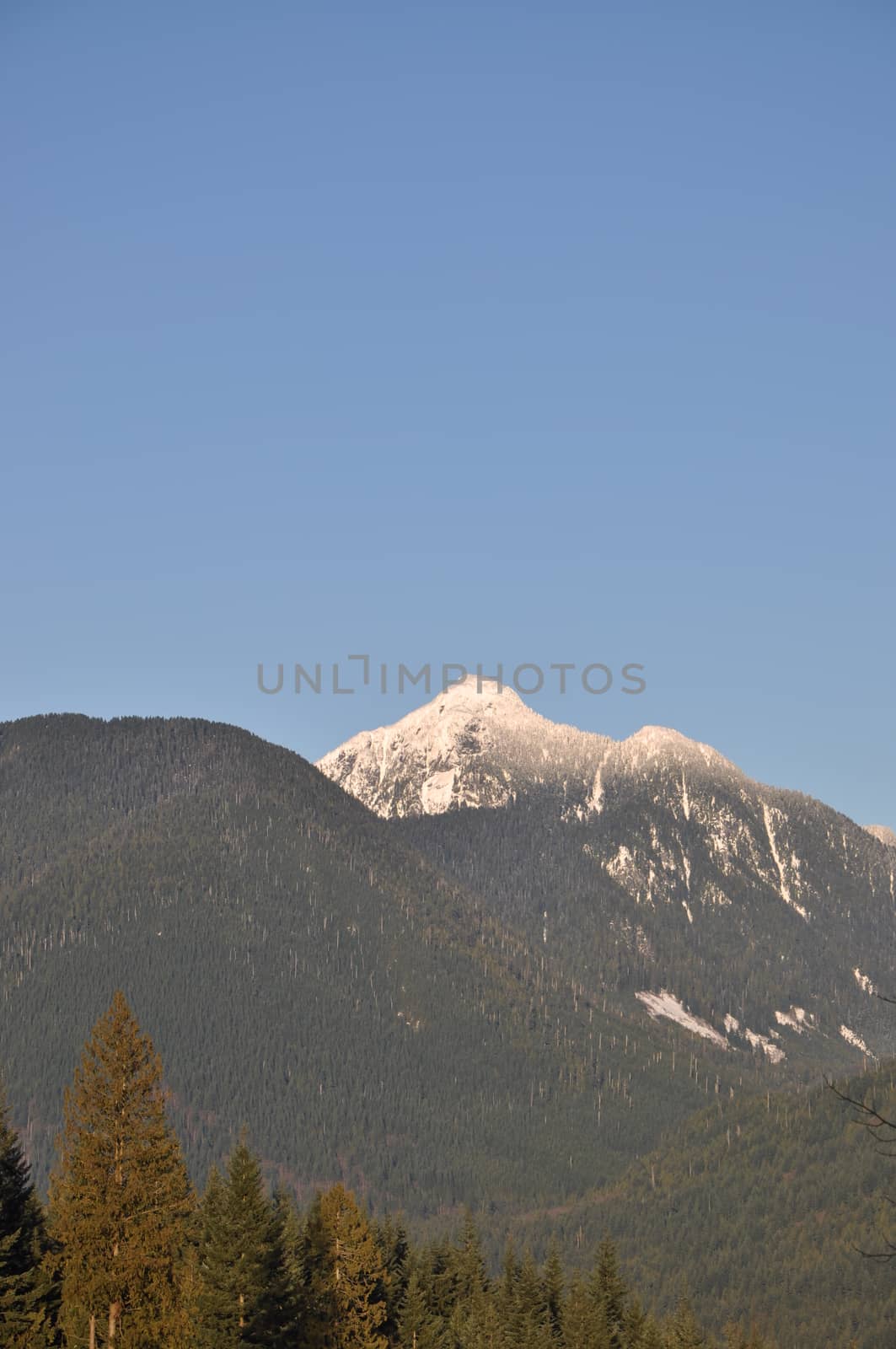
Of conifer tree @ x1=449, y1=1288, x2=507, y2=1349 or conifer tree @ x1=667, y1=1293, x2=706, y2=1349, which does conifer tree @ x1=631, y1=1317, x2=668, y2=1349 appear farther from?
conifer tree @ x1=449, y1=1288, x2=507, y2=1349

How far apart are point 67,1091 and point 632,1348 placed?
82090 mm

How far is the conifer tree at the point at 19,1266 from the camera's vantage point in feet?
258

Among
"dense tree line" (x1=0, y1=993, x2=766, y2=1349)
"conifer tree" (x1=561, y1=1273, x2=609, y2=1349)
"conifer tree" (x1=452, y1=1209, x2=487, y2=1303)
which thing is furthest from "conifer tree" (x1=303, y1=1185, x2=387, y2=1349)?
"conifer tree" (x1=452, y1=1209, x2=487, y2=1303)

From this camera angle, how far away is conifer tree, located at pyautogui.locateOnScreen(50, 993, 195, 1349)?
72.0 metres

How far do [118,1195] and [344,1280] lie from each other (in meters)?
30.6

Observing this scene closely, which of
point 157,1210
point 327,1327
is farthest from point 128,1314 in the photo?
point 327,1327

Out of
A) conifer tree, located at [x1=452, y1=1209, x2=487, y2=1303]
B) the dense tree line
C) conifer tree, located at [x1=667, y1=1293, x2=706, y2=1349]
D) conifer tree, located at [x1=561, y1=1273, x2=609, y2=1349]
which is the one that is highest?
the dense tree line

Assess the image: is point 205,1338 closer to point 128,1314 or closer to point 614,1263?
point 128,1314

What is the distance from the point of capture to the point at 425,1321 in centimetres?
13088

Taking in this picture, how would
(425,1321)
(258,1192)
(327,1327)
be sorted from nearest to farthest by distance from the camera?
(258,1192) → (327,1327) → (425,1321)

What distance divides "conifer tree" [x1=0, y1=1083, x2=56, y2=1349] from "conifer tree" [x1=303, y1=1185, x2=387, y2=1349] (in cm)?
1530

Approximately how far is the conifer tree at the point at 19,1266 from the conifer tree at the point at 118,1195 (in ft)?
18.3

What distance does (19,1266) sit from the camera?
84.2m

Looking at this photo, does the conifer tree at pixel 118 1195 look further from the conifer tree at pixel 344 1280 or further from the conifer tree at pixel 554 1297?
the conifer tree at pixel 554 1297
